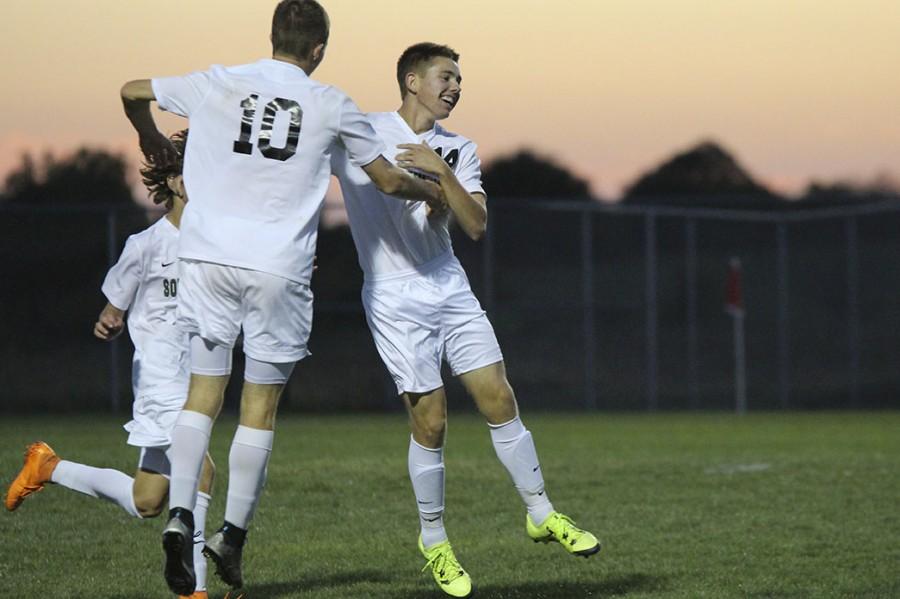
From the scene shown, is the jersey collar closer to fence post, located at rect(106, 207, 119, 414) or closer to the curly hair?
the curly hair

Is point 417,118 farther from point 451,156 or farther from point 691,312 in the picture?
point 691,312

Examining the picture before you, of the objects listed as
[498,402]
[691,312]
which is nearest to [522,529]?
[498,402]

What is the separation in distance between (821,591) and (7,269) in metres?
19.5

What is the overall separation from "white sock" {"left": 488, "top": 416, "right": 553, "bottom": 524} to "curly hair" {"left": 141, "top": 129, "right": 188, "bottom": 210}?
1768 millimetres

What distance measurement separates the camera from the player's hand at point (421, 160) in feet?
19.0

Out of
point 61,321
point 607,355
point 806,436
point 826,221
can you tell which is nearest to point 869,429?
point 806,436

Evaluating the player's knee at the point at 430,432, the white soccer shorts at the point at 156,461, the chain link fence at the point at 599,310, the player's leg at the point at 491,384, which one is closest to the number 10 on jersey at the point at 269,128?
the player's leg at the point at 491,384

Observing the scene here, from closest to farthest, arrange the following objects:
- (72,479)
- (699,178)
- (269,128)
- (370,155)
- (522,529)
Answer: (269,128) < (370,155) < (72,479) < (522,529) < (699,178)

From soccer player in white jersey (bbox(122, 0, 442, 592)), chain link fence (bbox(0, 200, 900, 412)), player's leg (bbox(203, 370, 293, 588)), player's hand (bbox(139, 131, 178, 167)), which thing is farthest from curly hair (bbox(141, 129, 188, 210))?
chain link fence (bbox(0, 200, 900, 412))

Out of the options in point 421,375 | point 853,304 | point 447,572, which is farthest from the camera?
point 853,304

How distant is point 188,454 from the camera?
527 cm

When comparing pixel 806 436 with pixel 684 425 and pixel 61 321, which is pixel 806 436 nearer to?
pixel 684 425

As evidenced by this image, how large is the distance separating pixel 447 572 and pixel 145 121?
7.56ft

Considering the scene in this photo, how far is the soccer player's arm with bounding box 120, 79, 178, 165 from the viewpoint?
530 cm
